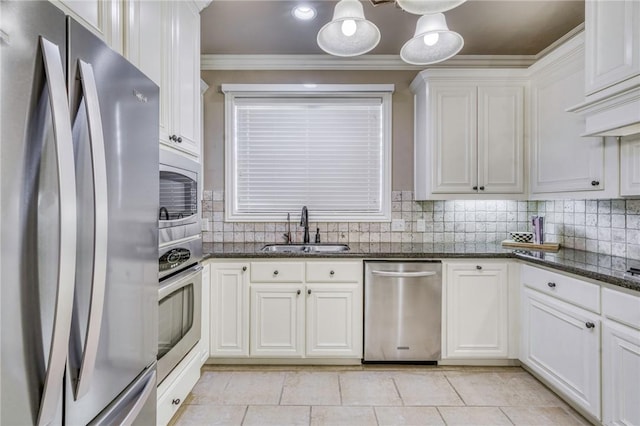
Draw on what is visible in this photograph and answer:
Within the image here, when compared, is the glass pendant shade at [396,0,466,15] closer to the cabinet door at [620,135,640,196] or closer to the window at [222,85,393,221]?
the cabinet door at [620,135,640,196]

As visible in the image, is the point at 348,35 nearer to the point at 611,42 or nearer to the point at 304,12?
the point at 304,12

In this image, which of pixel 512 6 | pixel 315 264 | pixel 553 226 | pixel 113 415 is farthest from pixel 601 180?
pixel 113 415

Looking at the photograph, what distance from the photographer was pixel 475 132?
2.66 meters

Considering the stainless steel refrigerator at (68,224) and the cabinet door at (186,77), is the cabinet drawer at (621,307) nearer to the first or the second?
the stainless steel refrigerator at (68,224)

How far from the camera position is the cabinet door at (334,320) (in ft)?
7.92

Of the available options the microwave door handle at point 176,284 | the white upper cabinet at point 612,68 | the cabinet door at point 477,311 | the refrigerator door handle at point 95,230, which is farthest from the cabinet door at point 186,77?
the white upper cabinet at point 612,68

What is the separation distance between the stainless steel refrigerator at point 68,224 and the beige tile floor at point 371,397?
1.05 metres

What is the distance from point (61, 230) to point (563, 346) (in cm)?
248

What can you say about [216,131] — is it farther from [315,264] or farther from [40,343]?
[40,343]

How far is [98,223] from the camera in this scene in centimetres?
79

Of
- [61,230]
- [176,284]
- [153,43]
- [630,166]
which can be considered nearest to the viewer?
[61,230]

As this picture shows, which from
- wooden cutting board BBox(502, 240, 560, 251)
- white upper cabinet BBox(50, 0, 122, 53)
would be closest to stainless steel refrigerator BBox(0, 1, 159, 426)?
white upper cabinet BBox(50, 0, 122, 53)

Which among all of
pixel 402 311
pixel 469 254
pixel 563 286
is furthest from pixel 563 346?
pixel 402 311

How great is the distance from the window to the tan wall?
3.4 inches
